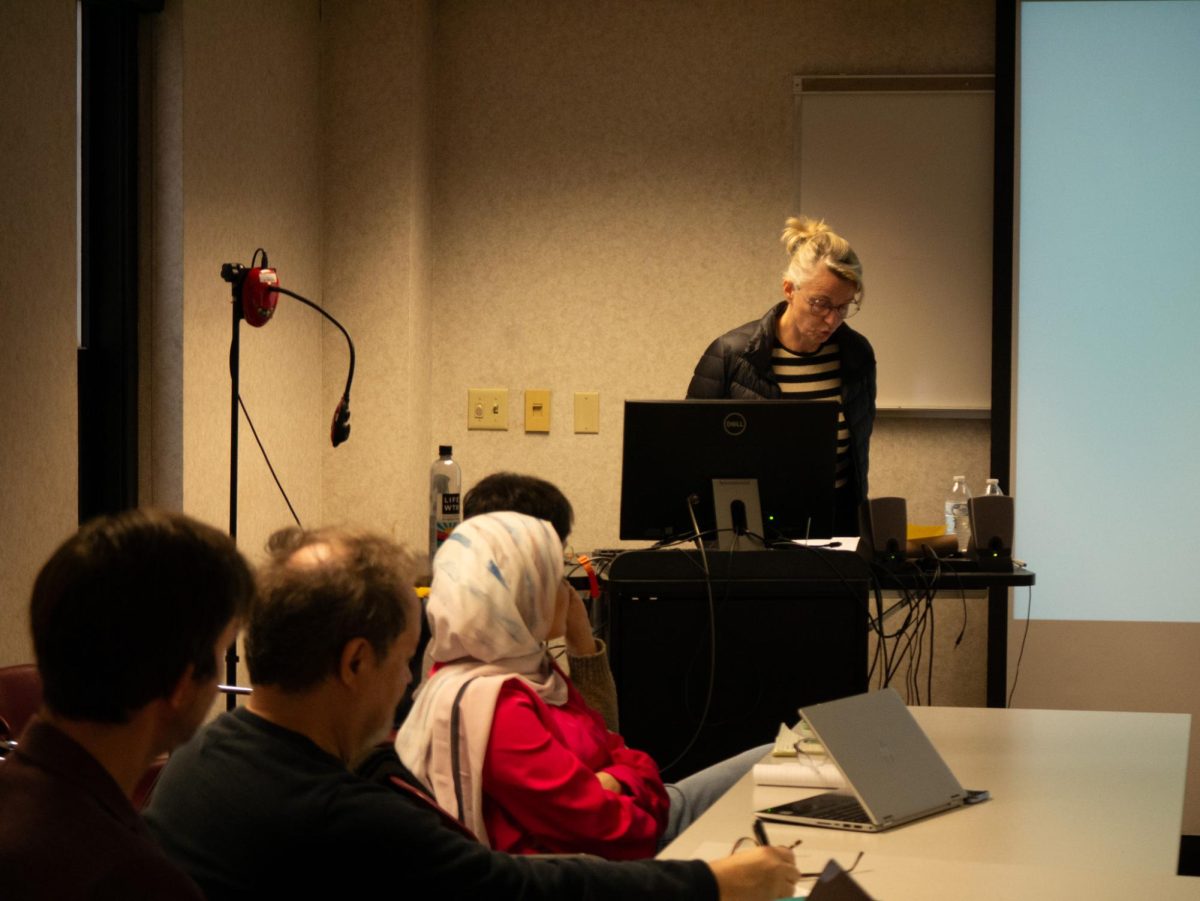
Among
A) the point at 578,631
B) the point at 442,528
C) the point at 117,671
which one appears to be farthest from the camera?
the point at 442,528

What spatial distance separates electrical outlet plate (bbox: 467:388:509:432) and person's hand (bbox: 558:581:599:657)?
90.7 inches

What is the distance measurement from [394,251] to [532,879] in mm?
3416

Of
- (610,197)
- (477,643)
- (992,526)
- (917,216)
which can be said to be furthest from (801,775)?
(610,197)

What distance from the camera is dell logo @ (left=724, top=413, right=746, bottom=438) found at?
3057 mm

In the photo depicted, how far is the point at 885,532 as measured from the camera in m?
3.16

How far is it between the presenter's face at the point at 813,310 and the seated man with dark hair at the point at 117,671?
2.78 metres

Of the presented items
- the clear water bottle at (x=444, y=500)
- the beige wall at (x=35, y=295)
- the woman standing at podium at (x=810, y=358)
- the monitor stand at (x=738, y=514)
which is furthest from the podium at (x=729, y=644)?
the beige wall at (x=35, y=295)

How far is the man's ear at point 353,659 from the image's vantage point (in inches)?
56.4

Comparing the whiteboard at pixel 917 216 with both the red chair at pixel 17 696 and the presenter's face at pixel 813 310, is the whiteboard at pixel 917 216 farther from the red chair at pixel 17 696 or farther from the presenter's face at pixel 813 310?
the red chair at pixel 17 696

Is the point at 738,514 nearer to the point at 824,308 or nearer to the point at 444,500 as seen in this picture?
the point at 824,308

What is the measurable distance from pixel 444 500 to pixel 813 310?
1.14m

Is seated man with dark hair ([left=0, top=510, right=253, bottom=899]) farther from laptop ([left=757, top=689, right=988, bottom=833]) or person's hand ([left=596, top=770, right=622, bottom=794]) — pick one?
person's hand ([left=596, top=770, right=622, bottom=794])

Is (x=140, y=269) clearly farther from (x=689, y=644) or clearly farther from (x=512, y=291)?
(x=689, y=644)

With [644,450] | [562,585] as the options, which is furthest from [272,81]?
[562,585]
